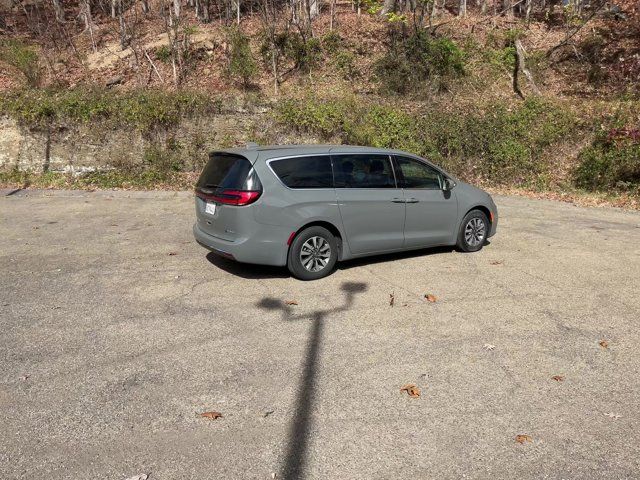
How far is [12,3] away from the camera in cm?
2295

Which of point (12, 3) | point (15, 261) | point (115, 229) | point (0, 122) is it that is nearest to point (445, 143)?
point (115, 229)

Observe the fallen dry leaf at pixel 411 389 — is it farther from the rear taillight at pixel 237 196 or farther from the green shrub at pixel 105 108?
the green shrub at pixel 105 108

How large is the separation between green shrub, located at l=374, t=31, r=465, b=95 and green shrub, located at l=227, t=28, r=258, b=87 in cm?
427

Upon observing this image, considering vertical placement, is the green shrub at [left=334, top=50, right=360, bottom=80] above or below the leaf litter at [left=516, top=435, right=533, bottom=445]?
above

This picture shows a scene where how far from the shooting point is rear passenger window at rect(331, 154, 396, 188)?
681cm

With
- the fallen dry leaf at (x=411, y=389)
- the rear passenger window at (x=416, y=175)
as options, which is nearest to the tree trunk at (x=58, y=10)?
the rear passenger window at (x=416, y=175)

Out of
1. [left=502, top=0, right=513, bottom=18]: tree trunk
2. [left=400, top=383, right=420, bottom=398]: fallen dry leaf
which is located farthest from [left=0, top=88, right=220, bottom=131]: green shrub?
[left=502, top=0, right=513, bottom=18]: tree trunk

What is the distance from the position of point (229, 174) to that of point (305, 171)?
3.08 feet

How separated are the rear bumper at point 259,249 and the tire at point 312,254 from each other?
0.14 m

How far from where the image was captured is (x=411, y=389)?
13.5 ft

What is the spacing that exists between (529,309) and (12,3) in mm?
25797

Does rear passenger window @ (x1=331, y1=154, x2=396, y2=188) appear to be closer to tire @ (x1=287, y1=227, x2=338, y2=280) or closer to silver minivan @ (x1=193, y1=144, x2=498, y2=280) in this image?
silver minivan @ (x1=193, y1=144, x2=498, y2=280)

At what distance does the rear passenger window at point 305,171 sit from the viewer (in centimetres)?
639

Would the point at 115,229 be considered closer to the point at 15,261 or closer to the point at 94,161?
the point at 15,261
